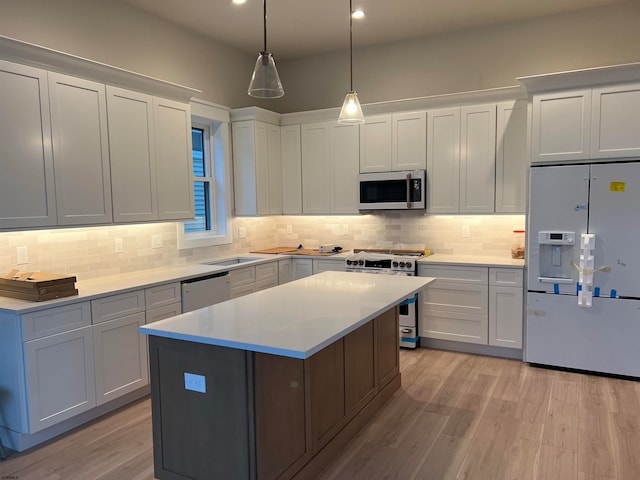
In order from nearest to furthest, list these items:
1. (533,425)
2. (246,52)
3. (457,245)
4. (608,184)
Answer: (533,425) → (608,184) → (457,245) → (246,52)

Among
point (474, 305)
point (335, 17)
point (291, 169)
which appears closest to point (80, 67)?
point (335, 17)

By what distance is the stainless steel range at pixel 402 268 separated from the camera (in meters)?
4.57

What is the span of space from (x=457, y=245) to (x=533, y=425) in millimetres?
2239

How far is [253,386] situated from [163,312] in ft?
5.95

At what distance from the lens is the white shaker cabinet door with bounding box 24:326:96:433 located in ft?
9.09

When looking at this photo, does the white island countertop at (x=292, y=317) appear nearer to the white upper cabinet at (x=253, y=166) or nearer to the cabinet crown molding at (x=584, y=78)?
the cabinet crown molding at (x=584, y=78)

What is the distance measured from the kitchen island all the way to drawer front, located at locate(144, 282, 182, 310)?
1.03 metres

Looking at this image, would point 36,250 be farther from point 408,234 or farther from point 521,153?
point 521,153

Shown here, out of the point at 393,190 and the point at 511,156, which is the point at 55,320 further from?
the point at 511,156

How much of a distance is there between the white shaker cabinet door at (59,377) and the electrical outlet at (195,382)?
3.84 feet

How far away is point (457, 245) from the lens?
497cm

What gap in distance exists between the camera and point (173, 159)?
407 centimetres

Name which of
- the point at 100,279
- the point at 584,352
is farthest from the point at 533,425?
the point at 100,279

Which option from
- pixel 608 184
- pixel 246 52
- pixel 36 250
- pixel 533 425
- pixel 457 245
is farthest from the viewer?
pixel 246 52
